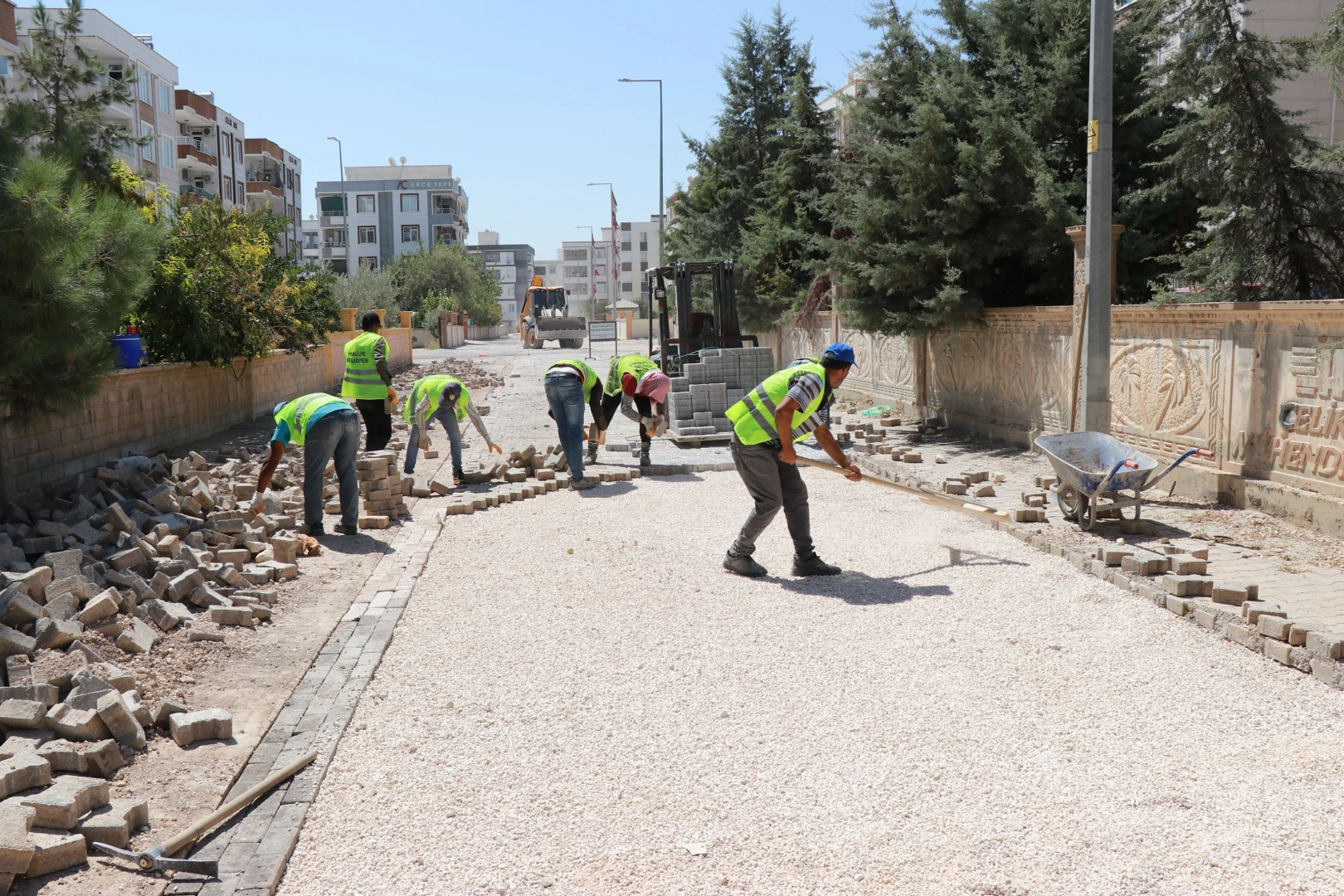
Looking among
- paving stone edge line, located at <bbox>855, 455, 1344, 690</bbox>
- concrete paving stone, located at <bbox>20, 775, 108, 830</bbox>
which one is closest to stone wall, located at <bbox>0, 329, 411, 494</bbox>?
concrete paving stone, located at <bbox>20, 775, 108, 830</bbox>

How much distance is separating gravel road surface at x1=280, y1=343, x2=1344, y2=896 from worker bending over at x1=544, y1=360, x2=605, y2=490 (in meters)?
3.95

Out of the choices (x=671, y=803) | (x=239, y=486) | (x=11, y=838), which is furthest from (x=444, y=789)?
(x=239, y=486)

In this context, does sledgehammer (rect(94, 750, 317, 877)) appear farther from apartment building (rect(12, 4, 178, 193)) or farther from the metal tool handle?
apartment building (rect(12, 4, 178, 193))

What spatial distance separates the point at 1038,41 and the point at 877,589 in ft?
34.6

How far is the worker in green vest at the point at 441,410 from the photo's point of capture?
36.8ft

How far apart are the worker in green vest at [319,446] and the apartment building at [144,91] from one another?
117 feet

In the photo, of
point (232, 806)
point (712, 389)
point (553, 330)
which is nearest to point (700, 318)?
point (712, 389)

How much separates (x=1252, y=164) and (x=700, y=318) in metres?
8.76

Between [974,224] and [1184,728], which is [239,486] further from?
[974,224]

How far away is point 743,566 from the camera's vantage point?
25.0ft

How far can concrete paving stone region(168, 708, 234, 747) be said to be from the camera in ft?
15.4

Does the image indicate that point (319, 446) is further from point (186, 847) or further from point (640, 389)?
point (186, 847)

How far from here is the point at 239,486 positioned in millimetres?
9859

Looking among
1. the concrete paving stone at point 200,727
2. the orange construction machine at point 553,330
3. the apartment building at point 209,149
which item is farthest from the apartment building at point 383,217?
the concrete paving stone at point 200,727
